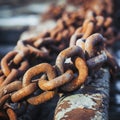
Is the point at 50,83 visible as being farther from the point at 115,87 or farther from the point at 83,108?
the point at 115,87

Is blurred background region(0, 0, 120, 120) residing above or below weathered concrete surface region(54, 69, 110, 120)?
below

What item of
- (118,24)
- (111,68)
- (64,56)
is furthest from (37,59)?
(118,24)

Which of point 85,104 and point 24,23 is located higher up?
point 85,104

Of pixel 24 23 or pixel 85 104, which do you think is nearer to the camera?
pixel 85 104

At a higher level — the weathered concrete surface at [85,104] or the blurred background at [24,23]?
the weathered concrete surface at [85,104]

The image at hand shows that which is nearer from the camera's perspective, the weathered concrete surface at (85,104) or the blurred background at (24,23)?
the weathered concrete surface at (85,104)
